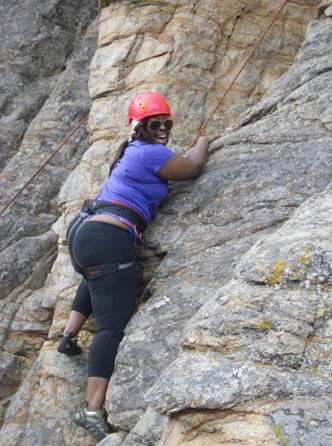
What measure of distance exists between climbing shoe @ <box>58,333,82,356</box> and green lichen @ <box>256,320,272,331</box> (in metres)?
3.49

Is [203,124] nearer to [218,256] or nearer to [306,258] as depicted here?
[218,256]

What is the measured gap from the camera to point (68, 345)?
7.23 m

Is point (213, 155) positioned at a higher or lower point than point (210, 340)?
lower

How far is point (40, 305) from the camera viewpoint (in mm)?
9758

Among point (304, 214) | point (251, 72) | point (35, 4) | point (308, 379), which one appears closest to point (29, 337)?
point (251, 72)

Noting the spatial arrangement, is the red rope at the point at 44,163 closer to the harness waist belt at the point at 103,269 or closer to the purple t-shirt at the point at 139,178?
the purple t-shirt at the point at 139,178

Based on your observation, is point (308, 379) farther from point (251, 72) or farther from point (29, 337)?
point (251, 72)

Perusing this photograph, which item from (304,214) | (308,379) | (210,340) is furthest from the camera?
(304,214)

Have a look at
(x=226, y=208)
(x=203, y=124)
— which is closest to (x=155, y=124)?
(x=226, y=208)

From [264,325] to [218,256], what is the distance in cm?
233

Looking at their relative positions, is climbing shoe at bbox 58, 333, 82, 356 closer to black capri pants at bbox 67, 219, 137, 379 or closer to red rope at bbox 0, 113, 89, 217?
black capri pants at bbox 67, 219, 137, 379

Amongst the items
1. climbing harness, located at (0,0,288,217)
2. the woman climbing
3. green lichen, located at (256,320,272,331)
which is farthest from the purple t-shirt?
green lichen, located at (256,320,272,331)

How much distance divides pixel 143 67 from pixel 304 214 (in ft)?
18.7

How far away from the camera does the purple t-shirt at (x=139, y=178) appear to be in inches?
279
